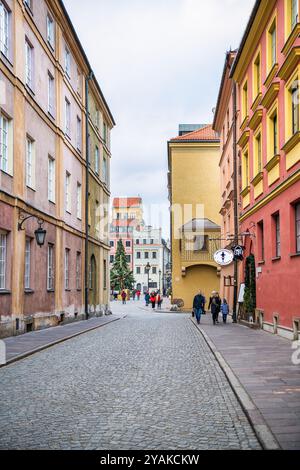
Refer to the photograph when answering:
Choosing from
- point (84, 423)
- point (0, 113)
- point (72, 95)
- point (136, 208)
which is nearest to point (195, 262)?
point (72, 95)

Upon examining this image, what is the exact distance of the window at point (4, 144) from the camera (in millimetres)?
16891

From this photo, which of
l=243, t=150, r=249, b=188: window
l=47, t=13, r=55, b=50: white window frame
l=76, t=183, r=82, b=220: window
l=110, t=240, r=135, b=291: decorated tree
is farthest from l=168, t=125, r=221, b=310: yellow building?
l=110, t=240, r=135, b=291: decorated tree

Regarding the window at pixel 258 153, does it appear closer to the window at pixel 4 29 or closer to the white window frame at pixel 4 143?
the white window frame at pixel 4 143

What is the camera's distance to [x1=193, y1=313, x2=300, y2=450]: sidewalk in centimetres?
614

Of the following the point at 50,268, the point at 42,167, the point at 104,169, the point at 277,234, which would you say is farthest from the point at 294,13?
the point at 104,169

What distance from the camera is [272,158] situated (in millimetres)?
17453

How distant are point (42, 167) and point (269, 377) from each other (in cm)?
1423

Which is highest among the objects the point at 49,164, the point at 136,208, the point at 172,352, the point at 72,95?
the point at 136,208

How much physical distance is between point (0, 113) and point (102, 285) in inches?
796

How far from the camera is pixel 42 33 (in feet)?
70.1

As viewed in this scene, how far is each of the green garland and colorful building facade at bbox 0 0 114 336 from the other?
7.48 meters

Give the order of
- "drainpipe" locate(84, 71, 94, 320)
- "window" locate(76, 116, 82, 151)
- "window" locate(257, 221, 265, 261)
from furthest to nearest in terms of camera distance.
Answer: "drainpipe" locate(84, 71, 94, 320) → "window" locate(76, 116, 82, 151) → "window" locate(257, 221, 265, 261)

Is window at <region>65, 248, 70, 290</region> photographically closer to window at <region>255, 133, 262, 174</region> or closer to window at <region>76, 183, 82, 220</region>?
window at <region>76, 183, 82, 220</region>

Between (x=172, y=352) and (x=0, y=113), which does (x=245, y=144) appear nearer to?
(x=0, y=113)
